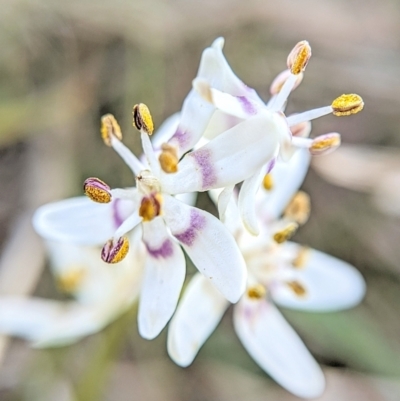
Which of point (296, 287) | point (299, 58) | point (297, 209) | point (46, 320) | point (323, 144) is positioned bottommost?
point (46, 320)

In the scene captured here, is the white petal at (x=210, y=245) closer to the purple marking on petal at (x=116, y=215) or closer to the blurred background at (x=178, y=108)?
the purple marking on petal at (x=116, y=215)

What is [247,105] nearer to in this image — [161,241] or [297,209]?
[161,241]

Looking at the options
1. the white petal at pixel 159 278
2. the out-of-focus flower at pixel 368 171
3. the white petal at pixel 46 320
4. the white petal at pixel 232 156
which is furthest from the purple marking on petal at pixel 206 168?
the out-of-focus flower at pixel 368 171

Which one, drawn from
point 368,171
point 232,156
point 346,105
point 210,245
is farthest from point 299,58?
point 368,171

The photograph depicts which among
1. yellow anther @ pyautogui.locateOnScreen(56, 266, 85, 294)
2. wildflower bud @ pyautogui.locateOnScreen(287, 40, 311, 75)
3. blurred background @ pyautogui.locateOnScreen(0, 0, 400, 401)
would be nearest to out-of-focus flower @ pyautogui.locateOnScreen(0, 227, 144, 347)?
yellow anther @ pyautogui.locateOnScreen(56, 266, 85, 294)

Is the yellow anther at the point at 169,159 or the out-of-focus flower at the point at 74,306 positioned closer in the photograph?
the yellow anther at the point at 169,159

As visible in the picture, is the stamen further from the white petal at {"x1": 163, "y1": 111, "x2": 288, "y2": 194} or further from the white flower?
the white petal at {"x1": 163, "y1": 111, "x2": 288, "y2": 194}

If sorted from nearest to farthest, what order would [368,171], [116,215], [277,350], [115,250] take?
1. [115,250]
2. [116,215]
3. [277,350]
4. [368,171]

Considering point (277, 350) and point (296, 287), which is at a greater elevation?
point (296, 287)
